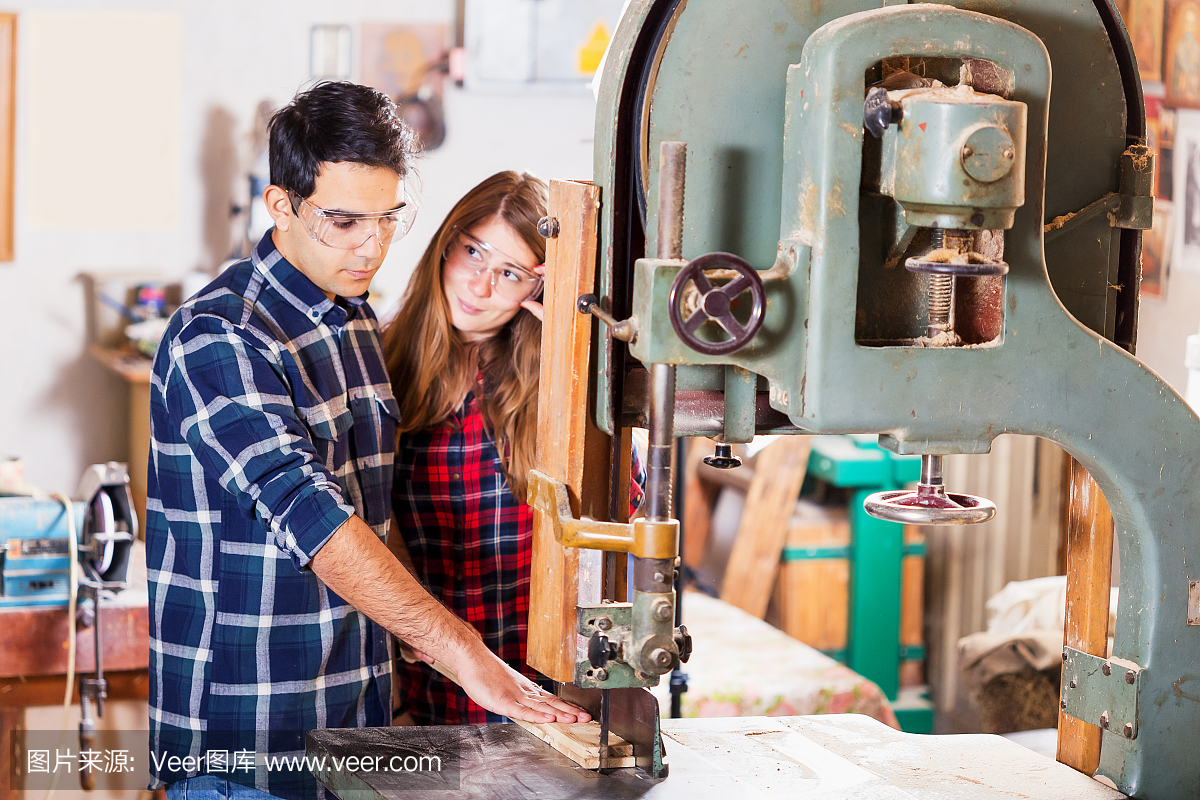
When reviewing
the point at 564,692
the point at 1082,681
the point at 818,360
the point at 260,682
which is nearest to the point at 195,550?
the point at 260,682

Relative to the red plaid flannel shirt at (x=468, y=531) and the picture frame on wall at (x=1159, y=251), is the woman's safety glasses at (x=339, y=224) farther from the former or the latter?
the picture frame on wall at (x=1159, y=251)

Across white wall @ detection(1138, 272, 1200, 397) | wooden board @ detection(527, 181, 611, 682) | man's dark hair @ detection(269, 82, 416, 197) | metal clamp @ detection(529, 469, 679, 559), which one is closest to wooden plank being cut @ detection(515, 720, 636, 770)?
wooden board @ detection(527, 181, 611, 682)

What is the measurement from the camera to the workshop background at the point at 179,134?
428cm

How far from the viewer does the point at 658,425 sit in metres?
1.16

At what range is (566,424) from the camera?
1.33 m

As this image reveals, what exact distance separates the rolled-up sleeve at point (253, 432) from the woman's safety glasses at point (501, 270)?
45cm

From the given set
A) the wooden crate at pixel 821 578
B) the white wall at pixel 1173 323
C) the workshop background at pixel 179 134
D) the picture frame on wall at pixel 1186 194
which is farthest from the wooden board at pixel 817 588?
the picture frame on wall at pixel 1186 194

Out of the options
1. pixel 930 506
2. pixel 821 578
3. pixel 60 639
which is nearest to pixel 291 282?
pixel 930 506

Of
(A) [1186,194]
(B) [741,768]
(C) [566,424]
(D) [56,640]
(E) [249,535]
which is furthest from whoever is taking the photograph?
(A) [1186,194]

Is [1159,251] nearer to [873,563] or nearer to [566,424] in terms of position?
[873,563]

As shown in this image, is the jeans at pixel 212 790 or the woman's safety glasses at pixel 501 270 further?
the woman's safety glasses at pixel 501 270

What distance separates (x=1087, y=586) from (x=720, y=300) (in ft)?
2.12

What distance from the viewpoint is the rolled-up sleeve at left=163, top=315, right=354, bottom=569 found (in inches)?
62.2

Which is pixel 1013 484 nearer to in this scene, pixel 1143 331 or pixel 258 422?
pixel 1143 331
